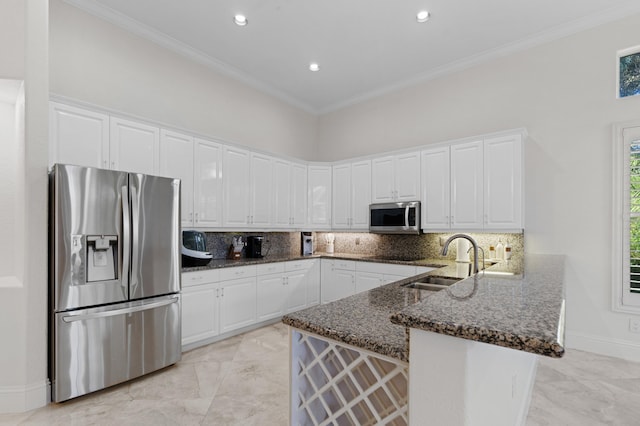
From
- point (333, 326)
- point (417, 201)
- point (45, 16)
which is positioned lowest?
point (333, 326)

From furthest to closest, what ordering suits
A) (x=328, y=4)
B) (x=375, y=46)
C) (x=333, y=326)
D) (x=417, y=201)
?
(x=417, y=201) → (x=375, y=46) → (x=328, y=4) → (x=333, y=326)

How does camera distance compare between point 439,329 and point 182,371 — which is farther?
point 182,371

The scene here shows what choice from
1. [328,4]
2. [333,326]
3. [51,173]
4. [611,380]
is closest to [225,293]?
[51,173]

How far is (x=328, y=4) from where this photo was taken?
315 cm

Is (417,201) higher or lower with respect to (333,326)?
higher

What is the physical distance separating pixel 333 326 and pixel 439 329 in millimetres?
496

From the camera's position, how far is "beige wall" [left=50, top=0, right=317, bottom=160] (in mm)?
3100

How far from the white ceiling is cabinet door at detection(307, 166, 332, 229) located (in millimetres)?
1445

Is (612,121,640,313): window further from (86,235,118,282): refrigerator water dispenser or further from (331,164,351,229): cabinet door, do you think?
(86,235,118,282): refrigerator water dispenser

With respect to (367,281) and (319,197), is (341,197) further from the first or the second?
(367,281)

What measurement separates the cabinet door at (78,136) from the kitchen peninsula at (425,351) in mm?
2600

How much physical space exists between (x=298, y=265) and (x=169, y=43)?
3247 mm

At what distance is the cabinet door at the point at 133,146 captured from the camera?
Answer: 3.01 meters

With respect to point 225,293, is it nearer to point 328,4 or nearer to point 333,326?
point 333,326
